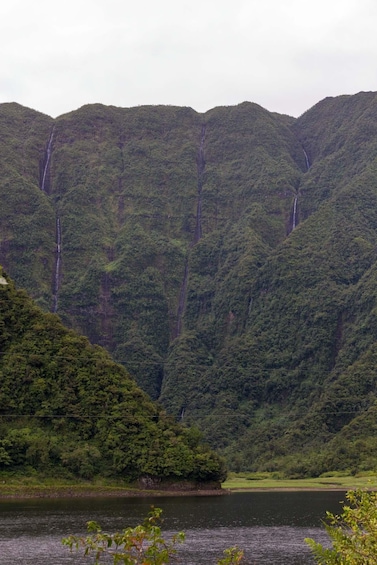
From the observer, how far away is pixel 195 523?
226 feet

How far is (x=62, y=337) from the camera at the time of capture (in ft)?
378

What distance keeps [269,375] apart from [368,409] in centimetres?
3723

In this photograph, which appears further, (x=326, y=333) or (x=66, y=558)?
(x=326, y=333)

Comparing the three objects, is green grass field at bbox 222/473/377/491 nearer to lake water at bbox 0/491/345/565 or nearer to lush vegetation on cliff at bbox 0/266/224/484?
lush vegetation on cliff at bbox 0/266/224/484

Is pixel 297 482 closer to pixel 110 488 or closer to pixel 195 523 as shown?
pixel 110 488

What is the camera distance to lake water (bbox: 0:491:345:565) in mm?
52812

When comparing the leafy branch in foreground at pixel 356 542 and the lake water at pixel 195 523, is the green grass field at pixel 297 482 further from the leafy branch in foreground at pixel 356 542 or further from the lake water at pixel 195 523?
the leafy branch in foreground at pixel 356 542

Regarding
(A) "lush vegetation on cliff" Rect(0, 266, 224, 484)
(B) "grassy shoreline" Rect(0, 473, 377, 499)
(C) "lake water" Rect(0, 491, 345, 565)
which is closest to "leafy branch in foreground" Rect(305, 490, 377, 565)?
(C) "lake water" Rect(0, 491, 345, 565)

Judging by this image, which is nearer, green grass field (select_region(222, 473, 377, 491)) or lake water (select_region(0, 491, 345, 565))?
lake water (select_region(0, 491, 345, 565))

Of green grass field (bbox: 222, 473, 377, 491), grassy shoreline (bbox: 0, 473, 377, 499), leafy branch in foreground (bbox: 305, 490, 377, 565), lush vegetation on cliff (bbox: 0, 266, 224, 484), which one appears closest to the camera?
leafy branch in foreground (bbox: 305, 490, 377, 565)

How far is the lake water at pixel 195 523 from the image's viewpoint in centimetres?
5281

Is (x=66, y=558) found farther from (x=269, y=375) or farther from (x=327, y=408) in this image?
(x=269, y=375)

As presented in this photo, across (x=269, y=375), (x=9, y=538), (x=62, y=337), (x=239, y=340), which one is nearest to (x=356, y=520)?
(x=9, y=538)

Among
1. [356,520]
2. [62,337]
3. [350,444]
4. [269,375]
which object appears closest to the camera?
[356,520]
